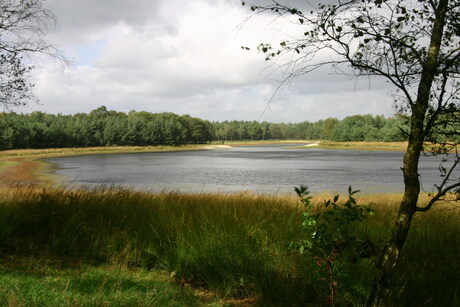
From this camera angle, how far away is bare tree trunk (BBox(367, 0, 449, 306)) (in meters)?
3.46

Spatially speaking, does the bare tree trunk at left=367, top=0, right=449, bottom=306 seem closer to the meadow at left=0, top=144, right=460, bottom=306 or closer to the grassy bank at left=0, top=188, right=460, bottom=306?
the meadow at left=0, top=144, right=460, bottom=306

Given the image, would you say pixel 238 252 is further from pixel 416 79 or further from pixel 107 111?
pixel 107 111

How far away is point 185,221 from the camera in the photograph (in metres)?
6.90

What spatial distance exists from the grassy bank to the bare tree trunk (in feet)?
2.92

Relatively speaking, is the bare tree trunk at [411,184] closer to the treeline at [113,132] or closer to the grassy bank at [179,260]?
the grassy bank at [179,260]

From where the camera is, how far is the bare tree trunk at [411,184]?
3455 millimetres

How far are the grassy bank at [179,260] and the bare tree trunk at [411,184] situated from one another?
2.92 feet

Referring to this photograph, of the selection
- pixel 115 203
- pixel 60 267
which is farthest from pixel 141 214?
pixel 60 267

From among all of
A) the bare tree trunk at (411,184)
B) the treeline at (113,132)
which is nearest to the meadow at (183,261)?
the bare tree trunk at (411,184)

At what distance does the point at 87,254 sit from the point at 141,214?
5.26 feet

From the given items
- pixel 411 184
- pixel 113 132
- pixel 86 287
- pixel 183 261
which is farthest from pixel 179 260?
pixel 113 132

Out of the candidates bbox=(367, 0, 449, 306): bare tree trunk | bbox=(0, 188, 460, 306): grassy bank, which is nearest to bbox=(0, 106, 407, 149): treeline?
bbox=(0, 188, 460, 306): grassy bank

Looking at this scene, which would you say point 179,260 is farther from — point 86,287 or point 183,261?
point 86,287

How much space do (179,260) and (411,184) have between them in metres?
3.41
